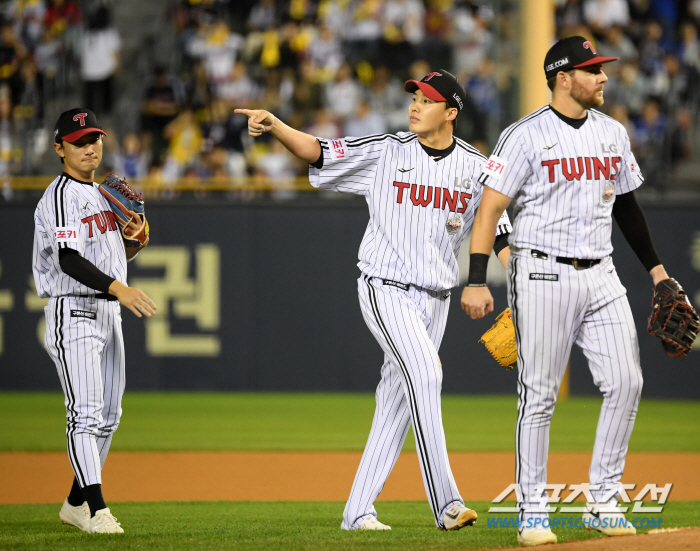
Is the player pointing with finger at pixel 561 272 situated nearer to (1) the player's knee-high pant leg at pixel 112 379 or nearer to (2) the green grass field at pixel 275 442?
(2) the green grass field at pixel 275 442

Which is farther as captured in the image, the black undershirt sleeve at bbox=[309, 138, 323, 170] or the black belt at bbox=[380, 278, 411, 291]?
the black undershirt sleeve at bbox=[309, 138, 323, 170]

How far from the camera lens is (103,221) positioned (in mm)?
4953

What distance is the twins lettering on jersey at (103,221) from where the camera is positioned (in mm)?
4883

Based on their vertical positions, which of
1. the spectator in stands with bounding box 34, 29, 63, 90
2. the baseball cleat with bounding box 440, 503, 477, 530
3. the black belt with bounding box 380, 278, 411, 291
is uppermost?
the spectator in stands with bounding box 34, 29, 63, 90

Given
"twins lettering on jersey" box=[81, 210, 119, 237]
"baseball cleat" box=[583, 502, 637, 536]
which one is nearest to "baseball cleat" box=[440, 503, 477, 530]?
"baseball cleat" box=[583, 502, 637, 536]

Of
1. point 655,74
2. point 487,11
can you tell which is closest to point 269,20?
point 487,11

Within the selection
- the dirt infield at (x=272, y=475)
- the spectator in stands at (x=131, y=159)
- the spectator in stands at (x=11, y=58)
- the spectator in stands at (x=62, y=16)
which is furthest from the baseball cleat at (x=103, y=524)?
the spectator in stands at (x=62, y=16)

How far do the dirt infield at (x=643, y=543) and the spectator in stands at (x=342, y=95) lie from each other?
9.66 metres

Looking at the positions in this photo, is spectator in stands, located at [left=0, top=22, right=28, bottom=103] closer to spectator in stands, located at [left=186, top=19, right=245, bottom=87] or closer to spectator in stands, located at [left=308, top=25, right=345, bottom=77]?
spectator in stands, located at [left=186, top=19, right=245, bottom=87]

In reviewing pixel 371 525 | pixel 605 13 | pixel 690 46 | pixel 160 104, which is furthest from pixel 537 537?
pixel 605 13

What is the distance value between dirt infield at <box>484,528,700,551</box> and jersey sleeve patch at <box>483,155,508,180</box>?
5.00 ft

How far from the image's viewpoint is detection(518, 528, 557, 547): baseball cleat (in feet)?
13.6

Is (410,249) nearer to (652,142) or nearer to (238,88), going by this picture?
(652,142)

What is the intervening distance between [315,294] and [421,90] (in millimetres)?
6645
